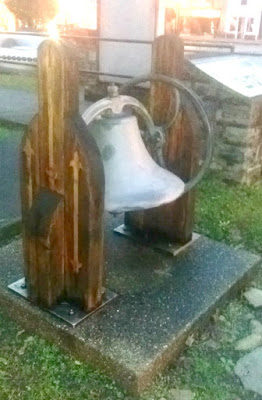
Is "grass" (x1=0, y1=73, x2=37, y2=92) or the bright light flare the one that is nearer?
the bright light flare

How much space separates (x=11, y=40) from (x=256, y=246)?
860 centimetres

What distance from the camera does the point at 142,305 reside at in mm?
2354

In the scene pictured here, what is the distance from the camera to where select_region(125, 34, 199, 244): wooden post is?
256 cm

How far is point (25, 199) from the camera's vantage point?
2.21 m

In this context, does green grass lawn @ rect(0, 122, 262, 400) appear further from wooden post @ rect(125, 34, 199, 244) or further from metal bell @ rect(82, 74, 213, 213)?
metal bell @ rect(82, 74, 213, 213)

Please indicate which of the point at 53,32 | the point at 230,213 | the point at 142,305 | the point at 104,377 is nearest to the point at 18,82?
the point at 53,32

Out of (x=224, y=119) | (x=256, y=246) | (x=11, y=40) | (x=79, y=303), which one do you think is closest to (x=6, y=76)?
(x=11, y=40)

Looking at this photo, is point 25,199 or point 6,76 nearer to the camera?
point 25,199

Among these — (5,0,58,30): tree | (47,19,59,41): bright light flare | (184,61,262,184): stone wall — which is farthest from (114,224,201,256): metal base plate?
(5,0,58,30): tree

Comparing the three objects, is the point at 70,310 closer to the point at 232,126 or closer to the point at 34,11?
the point at 232,126

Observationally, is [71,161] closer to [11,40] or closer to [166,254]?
[166,254]

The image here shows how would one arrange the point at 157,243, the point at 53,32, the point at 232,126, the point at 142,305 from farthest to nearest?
1. the point at 53,32
2. the point at 232,126
3. the point at 157,243
4. the point at 142,305

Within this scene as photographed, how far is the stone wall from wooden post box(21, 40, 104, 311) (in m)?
2.29

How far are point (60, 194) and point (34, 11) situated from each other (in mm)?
13287
